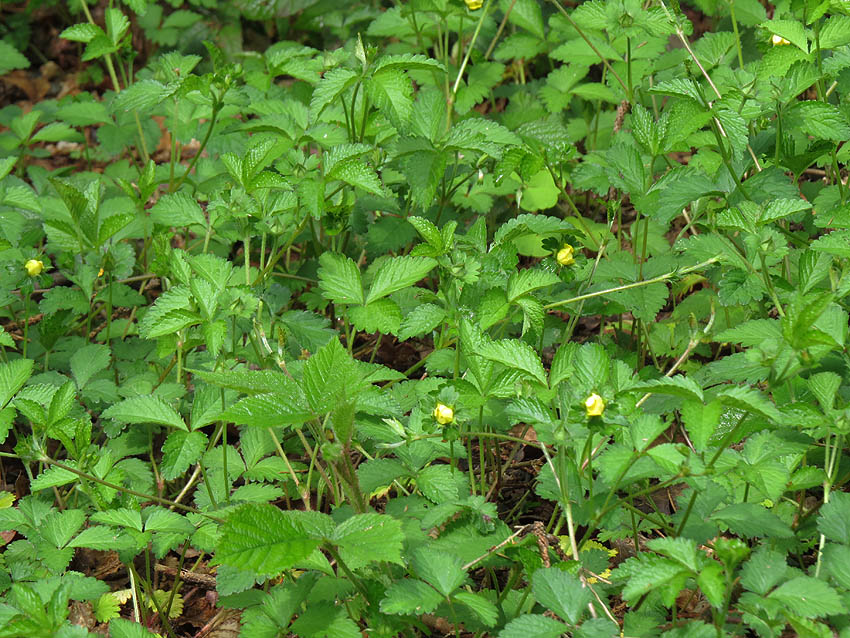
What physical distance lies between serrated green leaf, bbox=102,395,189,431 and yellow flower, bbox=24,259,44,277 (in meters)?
0.65

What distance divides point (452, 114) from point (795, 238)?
51.0 inches

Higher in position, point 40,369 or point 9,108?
point 9,108

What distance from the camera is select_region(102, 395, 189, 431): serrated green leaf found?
1888mm

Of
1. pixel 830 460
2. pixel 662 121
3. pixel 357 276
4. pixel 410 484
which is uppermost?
pixel 662 121

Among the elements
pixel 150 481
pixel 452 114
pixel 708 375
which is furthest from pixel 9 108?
pixel 708 375

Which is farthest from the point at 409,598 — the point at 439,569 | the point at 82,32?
the point at 82,32

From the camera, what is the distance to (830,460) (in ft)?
5.43

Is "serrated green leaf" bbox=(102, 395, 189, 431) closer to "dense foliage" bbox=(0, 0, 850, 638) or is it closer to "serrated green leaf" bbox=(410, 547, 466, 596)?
"dense foliage" bbox=(0, 0, 850, 638)

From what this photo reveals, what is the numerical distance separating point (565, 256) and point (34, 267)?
4.81ft

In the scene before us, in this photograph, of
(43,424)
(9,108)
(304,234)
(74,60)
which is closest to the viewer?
(43,424)

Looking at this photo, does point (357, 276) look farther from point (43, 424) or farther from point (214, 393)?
point (43, 424)

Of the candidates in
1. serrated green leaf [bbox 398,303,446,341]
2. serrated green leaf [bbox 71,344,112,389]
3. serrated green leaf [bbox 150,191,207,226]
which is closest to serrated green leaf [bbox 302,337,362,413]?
serrated green leaf [bbox 398,303,446,341]

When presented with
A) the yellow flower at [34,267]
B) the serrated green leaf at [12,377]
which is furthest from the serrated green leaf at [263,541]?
the yellow flower at [34,267]

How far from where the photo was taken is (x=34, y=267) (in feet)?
7.68
